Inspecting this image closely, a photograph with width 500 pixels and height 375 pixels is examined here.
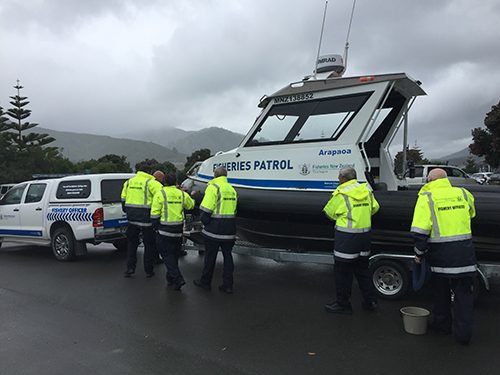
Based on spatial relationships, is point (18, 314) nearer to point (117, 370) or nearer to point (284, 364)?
point (117, 370)

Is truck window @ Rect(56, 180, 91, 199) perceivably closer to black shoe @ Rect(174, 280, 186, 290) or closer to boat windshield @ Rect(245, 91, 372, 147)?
black shoe @ Rect(174, 280, 186, 290)

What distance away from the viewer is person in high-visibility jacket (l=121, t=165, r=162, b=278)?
618 cm

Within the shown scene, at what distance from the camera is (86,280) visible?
20.3ft

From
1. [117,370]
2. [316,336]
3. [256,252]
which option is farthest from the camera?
[256,252]

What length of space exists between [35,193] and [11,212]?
90cm

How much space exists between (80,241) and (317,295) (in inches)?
190

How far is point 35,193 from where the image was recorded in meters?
8.07

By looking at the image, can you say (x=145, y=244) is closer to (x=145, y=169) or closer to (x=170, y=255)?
(x=170, y=255)

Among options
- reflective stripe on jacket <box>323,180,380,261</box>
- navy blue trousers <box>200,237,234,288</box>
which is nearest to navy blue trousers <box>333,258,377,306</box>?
reflective stripe on jacket <box>323,180,380,261</box>

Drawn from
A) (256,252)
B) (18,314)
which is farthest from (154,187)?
(18,314)

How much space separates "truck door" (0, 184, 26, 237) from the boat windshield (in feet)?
18.9

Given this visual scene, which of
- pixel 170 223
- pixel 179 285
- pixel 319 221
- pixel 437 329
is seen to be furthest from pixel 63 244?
pixel 437 329

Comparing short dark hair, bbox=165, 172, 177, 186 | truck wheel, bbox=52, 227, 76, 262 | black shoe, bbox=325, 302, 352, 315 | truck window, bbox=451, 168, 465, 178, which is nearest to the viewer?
black shoe, bbox=325, 302, 352, 315

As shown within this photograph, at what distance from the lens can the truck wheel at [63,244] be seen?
7.34 meters
